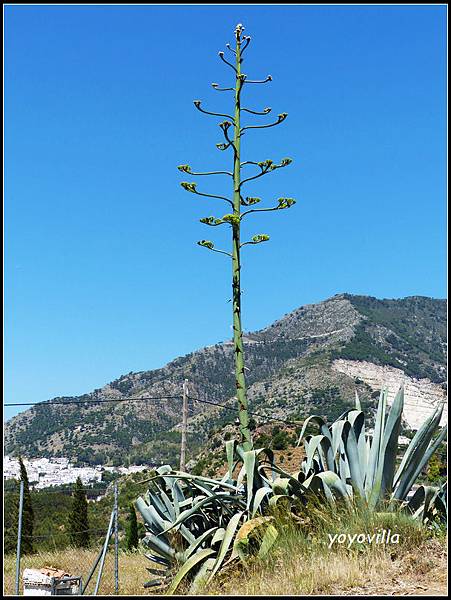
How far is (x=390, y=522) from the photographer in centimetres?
546

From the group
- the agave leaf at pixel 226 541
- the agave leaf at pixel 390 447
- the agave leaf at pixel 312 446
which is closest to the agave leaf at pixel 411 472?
the agave leaf at pixel 390 447

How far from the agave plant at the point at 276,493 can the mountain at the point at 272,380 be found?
4695cm

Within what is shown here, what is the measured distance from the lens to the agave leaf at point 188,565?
545 centimetres

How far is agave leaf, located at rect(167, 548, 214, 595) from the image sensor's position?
17.9 ft

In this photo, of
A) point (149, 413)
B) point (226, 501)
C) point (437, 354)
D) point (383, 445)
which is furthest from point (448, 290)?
point (437, 354)

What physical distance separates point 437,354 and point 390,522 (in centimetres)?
8492

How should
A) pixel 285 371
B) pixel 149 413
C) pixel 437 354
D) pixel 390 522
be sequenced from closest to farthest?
pixel 390 522 < pixel 285 371 < pixel 149 413 < pixel 437 354

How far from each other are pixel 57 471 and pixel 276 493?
52.5m

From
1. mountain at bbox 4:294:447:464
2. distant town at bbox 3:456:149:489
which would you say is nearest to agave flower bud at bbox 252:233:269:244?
distant town at bbox 3:456:149:489

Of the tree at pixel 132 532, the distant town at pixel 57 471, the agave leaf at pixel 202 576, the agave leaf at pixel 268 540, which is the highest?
the agave leaf at pixel 268 540

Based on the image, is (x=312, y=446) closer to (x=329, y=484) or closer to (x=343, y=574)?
(x=329, y=484)

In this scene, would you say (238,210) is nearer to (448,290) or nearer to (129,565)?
(448,290)

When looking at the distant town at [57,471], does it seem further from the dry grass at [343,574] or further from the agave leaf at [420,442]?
the dry grass at [343,574]

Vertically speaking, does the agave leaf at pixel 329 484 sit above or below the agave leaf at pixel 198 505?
above
